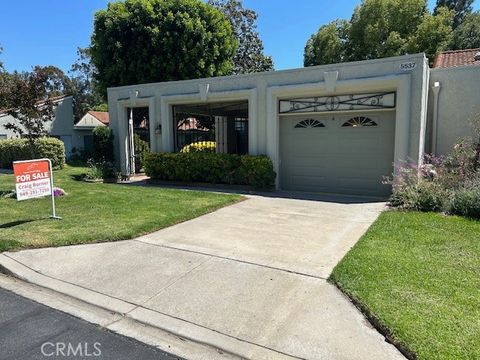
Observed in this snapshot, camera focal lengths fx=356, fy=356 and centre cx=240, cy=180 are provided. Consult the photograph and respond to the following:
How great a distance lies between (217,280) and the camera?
4.32 meters

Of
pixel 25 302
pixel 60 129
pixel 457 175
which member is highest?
pixel 60 129

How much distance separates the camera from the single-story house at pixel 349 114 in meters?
8.88

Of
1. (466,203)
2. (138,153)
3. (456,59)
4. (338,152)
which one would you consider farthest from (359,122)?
(138,153)

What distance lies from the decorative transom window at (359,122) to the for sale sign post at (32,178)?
7.59 metres

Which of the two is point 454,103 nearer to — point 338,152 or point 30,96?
point 338,152

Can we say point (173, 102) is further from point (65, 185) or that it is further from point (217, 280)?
point (217, 280)

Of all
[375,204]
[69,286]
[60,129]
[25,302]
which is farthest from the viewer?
[60,129]

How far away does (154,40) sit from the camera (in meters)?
19.9

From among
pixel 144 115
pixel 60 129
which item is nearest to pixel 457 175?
pixel 144 115

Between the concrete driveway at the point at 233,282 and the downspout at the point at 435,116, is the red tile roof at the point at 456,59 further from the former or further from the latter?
the concrete driveway at the point at 233,282

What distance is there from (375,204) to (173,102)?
7569mm

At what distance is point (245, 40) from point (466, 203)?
87.1 ft

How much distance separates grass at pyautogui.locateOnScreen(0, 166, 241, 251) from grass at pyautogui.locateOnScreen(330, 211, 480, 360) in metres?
3.74

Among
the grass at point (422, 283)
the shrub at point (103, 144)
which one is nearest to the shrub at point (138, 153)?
the shrub at point (103, 144)
